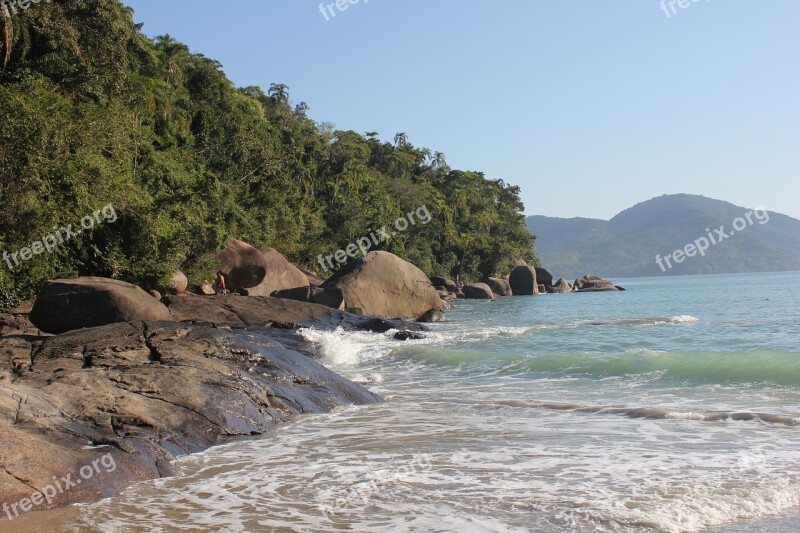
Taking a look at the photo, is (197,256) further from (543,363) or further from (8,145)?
(543,363)

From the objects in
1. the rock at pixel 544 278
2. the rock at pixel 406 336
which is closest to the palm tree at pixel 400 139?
the rock at pixel 544 278

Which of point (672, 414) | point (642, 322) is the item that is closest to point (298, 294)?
point (642, 322)

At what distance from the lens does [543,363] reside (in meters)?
14.0

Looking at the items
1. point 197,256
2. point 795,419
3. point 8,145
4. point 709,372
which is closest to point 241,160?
point 197,256

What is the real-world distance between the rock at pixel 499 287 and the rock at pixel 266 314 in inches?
1519

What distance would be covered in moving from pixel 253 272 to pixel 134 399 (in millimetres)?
19252

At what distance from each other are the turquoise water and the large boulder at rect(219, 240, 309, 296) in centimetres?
1370

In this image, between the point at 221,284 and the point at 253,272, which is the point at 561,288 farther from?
the point at 221,284

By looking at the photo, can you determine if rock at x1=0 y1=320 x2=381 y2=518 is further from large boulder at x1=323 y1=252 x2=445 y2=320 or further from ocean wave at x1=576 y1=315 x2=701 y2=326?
ocean wave at x1=576 y1=315 x2=701 y2=326

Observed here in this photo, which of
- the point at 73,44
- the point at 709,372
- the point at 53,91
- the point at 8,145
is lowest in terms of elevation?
the point at 709,372

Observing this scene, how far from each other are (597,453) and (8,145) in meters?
16.5

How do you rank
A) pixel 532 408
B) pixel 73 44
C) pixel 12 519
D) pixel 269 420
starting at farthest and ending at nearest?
pixel 73 44 < pixel 532 408 < pixel 269 420 < pixel 12 519

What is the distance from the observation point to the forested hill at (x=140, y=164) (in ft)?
60.0

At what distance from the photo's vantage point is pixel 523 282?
6219cm
